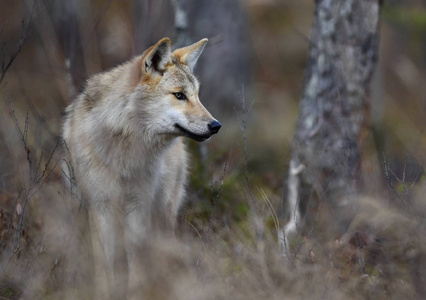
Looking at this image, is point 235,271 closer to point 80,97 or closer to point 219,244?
point 219,244

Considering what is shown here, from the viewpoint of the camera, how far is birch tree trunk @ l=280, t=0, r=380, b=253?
21.0ft

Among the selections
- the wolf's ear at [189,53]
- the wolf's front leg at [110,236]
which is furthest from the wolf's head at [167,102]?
the wolf's front leg at [110,236]

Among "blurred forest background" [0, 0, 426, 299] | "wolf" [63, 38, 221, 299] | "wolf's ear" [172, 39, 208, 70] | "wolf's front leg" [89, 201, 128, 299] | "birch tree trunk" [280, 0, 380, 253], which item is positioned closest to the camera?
"blurred forest background" [0, 0, 426, 299]

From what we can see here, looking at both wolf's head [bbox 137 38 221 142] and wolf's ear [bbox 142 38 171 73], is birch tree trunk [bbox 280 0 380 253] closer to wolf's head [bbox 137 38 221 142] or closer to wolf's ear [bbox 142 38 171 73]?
wolf's head [bbox 137 38 221 142]

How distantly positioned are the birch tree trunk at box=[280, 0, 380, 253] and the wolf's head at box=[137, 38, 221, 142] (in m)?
2.06

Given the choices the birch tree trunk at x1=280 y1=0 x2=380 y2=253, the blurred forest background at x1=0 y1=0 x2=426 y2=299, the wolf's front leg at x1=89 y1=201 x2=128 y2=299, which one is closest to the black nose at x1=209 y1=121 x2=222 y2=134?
the blurred forest background at x1=0 y1=0 x2=426 y2=299

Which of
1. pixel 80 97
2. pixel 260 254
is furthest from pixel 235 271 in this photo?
pixel 80 97

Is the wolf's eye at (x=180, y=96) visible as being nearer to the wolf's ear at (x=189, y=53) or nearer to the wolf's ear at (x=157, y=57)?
the wolf's ear at (x=157, y=57)

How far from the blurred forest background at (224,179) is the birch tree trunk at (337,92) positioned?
30 cm

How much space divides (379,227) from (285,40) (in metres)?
12.1

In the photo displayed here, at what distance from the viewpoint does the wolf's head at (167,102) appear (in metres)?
4.71

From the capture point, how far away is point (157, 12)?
Result: 768 cm

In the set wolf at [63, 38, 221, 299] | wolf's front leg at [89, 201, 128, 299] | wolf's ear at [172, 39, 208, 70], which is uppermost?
wolf's ear at [172, 39, 208, 70]

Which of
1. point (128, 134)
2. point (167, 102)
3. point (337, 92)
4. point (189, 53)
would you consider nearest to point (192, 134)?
point (167, 102)
